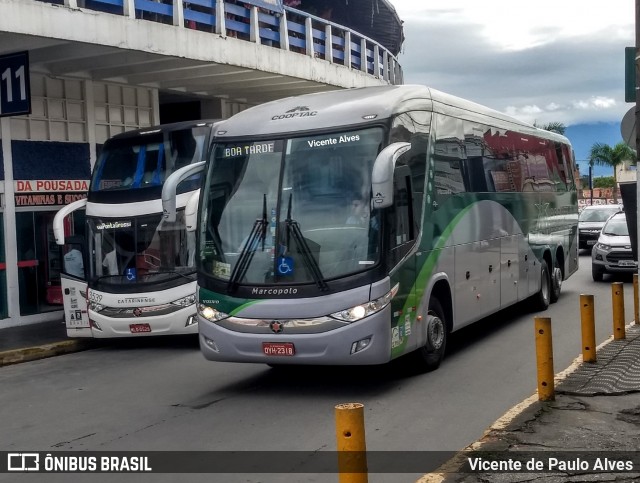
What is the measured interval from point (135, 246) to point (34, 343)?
2.51m

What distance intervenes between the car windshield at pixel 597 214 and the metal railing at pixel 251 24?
868cm

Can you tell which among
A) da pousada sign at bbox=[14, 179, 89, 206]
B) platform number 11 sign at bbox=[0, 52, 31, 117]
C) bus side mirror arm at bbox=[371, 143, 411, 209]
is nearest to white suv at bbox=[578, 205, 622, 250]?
da pousada sign at bbox=[14, 179, 89, 206]

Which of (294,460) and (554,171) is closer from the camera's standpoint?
(294,460)

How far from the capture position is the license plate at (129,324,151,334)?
12.7 metres

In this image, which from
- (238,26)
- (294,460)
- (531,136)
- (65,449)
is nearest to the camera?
(294,460)

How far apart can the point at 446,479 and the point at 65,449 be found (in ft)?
11.7

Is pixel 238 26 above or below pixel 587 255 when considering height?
above

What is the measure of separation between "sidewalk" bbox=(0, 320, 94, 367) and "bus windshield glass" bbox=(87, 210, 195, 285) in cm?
136

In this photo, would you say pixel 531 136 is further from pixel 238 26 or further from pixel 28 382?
pixel 28 382

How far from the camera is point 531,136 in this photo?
1530cm

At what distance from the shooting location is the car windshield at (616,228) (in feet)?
66.8

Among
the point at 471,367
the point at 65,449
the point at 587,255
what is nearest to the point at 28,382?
A: the point at 65,449

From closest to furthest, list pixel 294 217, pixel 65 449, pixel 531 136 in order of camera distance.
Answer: pixel 65 449 < pixel 294 217 < pixel 531 136

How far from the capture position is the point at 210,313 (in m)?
9.13
